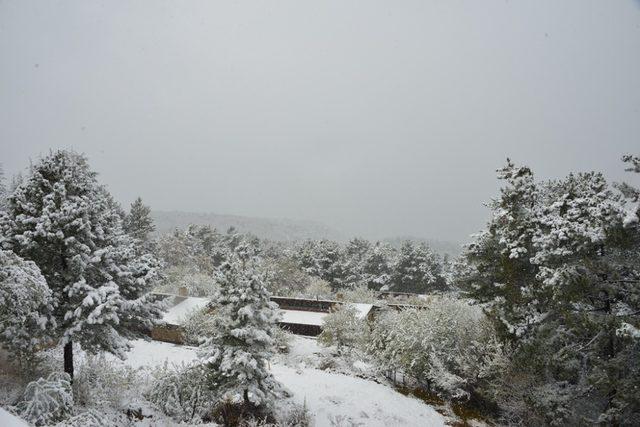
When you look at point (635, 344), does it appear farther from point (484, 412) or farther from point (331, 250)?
point (331, 250)

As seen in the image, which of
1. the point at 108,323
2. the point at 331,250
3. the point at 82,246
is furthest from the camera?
the point at 331,250

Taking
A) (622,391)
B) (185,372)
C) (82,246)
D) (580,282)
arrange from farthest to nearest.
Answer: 1. (185,372)
2. (82,246)
3. (580,282)
4. (622,391)

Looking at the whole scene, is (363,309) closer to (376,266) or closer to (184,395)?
(184,395)

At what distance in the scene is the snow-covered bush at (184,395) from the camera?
1416cm

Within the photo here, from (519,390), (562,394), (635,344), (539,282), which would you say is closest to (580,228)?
(635,344)

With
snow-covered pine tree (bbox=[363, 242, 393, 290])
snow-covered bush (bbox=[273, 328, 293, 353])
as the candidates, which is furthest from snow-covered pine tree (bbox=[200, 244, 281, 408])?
snow-covered pine tree (bbox=[363, 242, 393, 290])

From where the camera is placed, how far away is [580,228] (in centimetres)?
1204

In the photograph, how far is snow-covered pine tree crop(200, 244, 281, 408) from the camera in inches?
581

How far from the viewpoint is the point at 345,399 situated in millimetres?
19594

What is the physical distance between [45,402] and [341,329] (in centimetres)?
1964

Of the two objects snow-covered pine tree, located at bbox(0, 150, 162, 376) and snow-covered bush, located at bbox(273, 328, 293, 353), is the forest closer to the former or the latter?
snow-covered pine tree, located at bbox(0, 150, 162, 376)

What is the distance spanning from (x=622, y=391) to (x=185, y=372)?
14646 mm

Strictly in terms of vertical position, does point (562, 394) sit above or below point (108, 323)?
below

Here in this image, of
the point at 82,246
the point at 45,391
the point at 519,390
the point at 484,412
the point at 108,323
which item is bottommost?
the point at 484,412
